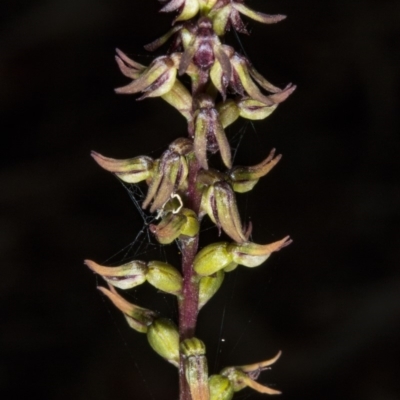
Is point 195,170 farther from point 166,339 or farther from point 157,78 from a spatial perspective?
point 166,339

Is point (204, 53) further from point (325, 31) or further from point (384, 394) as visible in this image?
point (384, 394)

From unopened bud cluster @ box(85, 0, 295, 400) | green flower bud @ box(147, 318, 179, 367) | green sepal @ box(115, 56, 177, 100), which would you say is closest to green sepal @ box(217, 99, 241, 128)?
unopened bud cluster @ box(85, 0, 295, 400)

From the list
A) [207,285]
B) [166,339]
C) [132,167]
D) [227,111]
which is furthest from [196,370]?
[227,111]

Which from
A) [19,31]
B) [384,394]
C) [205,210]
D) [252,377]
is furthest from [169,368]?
[205,210]

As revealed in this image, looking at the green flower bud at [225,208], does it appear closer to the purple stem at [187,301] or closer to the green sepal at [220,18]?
the purple stem at [187,301]

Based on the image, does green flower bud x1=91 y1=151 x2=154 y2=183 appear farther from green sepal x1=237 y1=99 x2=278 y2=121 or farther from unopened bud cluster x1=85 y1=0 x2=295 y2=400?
green sepal x1=237 y1=99 x2=278 y2=121

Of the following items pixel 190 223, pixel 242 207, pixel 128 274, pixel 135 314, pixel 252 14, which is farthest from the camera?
pixel 242 207
